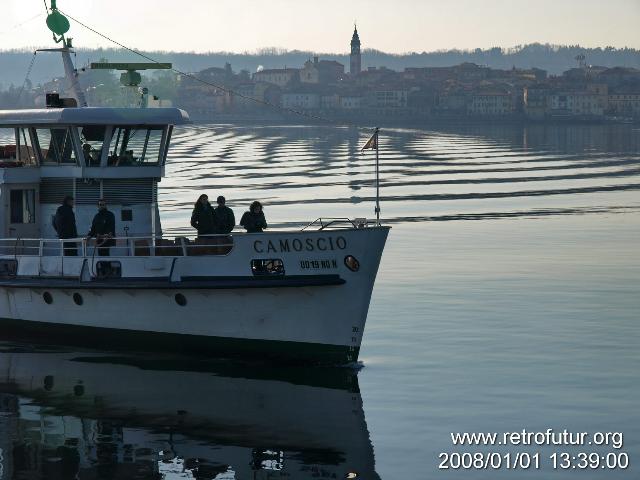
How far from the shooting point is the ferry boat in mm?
25094

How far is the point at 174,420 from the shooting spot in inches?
878

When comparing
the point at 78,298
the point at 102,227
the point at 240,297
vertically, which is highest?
the point at 102,227

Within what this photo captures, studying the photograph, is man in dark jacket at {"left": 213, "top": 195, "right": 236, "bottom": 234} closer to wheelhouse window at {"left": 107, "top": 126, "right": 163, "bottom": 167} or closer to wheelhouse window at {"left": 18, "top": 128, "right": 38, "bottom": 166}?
wheelhouse window at {"left": 107, "top": 126, "right": 163, "bottom": 167}

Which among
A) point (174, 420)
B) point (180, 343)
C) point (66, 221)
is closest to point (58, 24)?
point (66, 221)

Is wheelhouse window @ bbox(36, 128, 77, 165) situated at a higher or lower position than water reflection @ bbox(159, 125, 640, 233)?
higher

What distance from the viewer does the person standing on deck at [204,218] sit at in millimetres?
26781

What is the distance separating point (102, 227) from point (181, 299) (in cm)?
262

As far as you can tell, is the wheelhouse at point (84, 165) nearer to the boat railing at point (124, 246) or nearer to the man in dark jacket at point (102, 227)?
the boat railing at point (124, 246)

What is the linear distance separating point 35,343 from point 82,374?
2.95 m

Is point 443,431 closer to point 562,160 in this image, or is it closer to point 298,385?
point 298,385

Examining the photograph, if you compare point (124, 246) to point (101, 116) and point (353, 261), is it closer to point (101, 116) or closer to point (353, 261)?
point (101, 116)

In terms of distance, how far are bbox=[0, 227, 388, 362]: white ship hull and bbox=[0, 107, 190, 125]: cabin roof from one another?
2.82 metres

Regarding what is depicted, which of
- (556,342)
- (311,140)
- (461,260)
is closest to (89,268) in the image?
(556,342)

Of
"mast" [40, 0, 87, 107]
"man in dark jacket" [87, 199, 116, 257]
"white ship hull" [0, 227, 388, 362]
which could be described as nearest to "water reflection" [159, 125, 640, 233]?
"mast" [40, 0, 87, 107]
